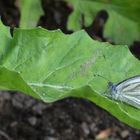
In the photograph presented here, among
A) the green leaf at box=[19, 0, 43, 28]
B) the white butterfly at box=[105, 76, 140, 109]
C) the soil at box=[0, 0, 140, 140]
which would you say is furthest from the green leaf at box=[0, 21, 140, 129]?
the soil at box=[0, 0, 140, 140]

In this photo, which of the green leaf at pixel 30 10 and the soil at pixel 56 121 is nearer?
the green leaf at pixel 30 10

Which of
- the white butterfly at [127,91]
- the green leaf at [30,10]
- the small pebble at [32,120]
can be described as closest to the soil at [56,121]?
the small pebble at [32,120]

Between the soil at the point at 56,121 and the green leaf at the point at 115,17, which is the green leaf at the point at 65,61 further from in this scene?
the soil at the point at 56,121

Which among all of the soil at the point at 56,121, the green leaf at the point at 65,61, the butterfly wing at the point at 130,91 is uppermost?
the green leaf at the point at 65,61

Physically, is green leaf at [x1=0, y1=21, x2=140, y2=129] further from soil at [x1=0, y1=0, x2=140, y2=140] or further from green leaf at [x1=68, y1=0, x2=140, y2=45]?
soil at [x1=0, y1=0, x2=140, y2=140]

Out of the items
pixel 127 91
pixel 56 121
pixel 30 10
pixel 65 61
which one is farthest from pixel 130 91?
pixel 56 121

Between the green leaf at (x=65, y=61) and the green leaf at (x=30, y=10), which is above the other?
the green leaf at (x=65, y=61)

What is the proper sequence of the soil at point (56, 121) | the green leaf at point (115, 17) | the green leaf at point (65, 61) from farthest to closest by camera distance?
the soil at point (56, 121), the green leaf at point (115, 17), the green leaf at point (65, 61)

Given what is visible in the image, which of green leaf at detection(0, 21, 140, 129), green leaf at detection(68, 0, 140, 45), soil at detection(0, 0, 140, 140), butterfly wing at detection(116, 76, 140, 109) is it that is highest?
green leaf at detection(0, 21, 140, 129)
